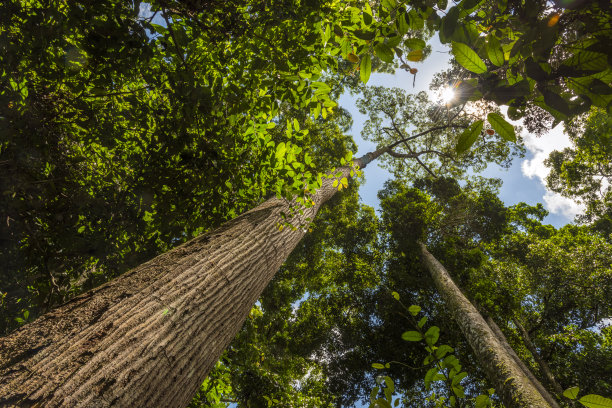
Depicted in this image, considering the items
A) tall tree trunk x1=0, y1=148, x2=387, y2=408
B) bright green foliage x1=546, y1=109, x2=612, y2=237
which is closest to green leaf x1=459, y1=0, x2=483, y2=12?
tall tree trunk x1=0, y1=148, x2=387, y2=408

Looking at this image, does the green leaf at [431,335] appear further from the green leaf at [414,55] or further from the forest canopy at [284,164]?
the green leaf at [414,55]

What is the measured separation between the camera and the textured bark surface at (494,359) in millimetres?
3084

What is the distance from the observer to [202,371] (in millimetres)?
1412

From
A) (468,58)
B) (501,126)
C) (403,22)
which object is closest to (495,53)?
(468,58)

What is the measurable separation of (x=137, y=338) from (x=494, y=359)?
478cm

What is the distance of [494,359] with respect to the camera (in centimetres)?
382

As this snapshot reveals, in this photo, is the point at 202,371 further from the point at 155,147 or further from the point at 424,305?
the point at 424,305

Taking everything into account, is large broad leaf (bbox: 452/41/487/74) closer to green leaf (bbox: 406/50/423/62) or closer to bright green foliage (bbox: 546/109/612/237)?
green leaf (bbox: 406/50/423/62)

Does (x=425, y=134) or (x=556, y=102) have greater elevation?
(x=425, y=134)

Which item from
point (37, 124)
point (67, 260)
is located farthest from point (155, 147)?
point (67, 260)

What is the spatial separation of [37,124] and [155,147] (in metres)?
0.96

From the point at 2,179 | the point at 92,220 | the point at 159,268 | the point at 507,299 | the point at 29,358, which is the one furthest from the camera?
the point at 507,299

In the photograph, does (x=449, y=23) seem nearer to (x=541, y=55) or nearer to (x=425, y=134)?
(x=541, y=55)

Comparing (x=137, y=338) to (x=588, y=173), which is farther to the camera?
(x=588, y=173)
